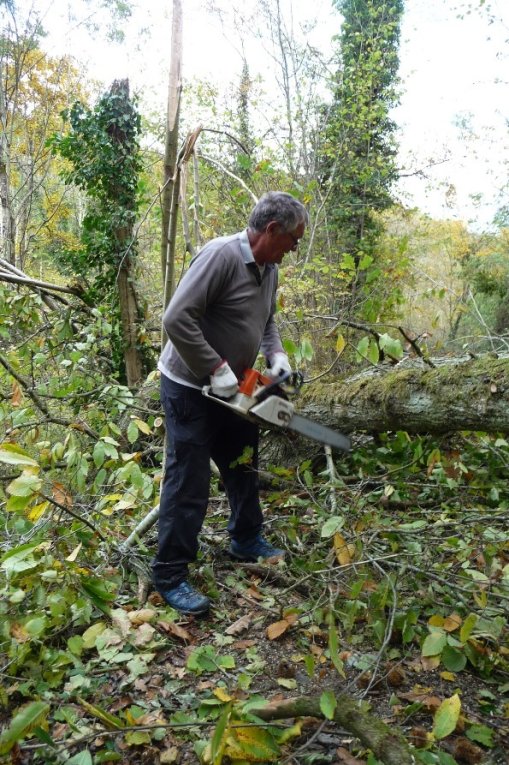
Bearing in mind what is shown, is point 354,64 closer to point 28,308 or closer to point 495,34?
point 495,34

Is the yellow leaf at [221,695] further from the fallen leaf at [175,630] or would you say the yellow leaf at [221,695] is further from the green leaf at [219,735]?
the green leaf at [219,735]

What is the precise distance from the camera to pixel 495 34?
14930 mm

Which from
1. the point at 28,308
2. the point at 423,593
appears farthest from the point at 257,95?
the point at 423,593

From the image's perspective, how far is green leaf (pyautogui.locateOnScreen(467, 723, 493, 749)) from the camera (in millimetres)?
1568

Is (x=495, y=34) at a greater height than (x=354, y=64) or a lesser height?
greater

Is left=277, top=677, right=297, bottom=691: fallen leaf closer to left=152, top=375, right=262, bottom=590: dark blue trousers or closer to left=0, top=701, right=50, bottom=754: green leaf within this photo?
left=152, top=375, right=262, bottom=590: dark blue trousers

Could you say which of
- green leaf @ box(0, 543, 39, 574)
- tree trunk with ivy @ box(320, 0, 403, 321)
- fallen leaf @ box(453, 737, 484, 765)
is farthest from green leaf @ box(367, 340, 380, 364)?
tree trunk with ivy @ box(320, 0, 403, 321)

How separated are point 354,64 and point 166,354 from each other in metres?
11.2

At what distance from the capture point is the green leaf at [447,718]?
131 centimetres

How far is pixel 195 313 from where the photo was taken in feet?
7.00

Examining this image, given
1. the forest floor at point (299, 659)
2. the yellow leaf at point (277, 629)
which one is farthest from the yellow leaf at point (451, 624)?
the yellow leaf at point (277, 629)

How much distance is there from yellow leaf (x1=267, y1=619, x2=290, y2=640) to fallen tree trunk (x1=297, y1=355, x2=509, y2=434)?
129cm

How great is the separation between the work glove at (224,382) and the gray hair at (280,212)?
2.10ft

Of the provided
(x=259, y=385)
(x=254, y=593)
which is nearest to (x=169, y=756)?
(x=254, y=593)
